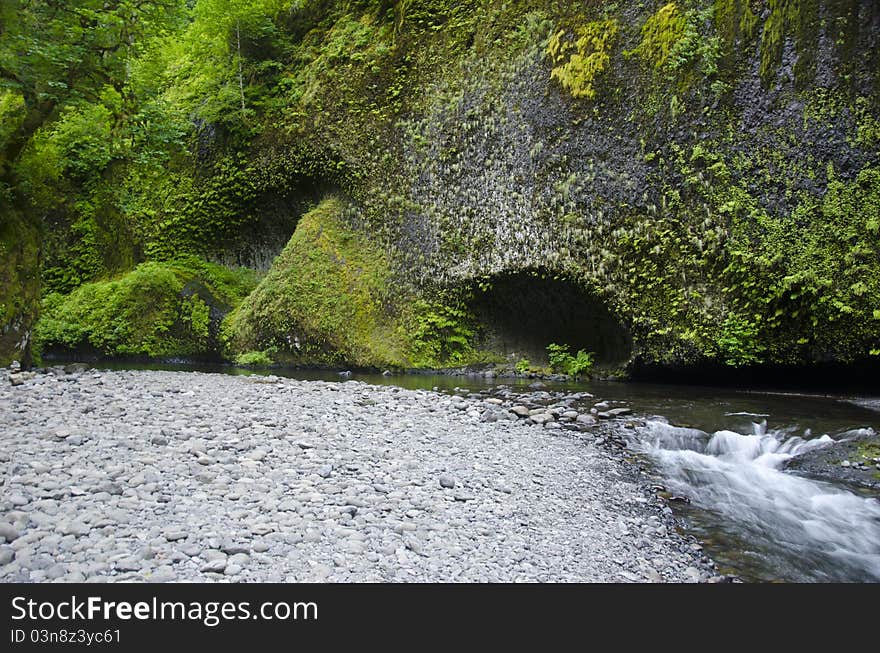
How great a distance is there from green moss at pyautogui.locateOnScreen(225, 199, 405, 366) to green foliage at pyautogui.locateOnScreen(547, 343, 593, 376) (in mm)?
3169

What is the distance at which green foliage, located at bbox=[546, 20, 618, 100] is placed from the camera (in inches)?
416

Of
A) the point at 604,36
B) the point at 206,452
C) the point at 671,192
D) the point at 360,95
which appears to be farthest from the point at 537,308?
the point at 206,452

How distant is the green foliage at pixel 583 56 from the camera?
10578mm

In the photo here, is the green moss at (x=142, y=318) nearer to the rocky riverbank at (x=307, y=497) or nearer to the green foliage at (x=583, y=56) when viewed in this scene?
the rocky riverbank at (x=307, y=497)

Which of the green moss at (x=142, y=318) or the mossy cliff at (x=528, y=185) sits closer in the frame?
the mossy cliff at (x=528, y=185)

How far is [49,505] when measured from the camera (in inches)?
135

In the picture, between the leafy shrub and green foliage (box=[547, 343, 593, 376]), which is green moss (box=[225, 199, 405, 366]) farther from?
green foliage (box=[547, 343, 593, 376])

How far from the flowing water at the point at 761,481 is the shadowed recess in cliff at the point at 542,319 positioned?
1.93m

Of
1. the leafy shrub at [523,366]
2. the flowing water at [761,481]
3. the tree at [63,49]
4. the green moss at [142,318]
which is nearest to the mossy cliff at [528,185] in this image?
the leafy shrub at [523,366]

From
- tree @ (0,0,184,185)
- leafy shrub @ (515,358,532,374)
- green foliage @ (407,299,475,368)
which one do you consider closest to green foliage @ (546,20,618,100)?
green foliage @ (407,299,475,368)

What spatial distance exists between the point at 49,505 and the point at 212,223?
559 inches

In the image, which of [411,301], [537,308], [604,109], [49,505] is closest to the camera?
[49,505]
